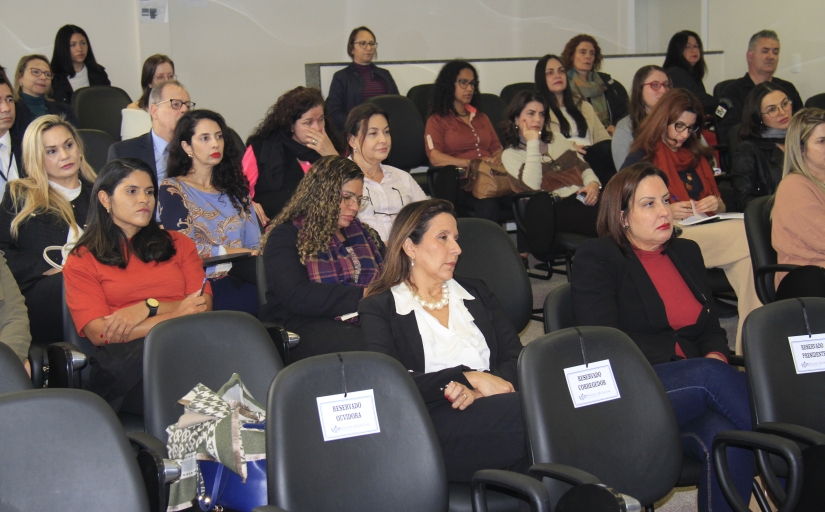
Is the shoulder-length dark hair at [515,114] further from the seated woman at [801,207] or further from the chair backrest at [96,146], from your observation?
the chair backrest at [96,146]

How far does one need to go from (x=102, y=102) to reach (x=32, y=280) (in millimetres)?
2842

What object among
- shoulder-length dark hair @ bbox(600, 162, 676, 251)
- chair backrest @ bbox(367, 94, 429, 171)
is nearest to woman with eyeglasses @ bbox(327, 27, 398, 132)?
chair backrest @ bbox(367, 94, 429, 171)

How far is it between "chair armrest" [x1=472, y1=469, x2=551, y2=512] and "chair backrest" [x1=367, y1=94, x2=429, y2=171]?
362 cm

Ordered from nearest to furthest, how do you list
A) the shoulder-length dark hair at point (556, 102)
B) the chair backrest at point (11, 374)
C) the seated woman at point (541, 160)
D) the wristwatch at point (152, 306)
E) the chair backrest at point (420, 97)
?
1. the chair backrest at point (11, 374)
2. the wristwatch at point (152, 306)
3. the seated woman at point (541, 160)
4. the shoulder-length dark hair at point (556, 102)
5. the chair backrest at point (420, 97)

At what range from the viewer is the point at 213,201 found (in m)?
3.46

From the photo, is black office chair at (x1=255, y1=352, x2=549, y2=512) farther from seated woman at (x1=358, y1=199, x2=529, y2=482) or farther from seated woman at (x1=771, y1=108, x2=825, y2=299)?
seated woman at (x1=771, y1=108, x2=825, y2=299)

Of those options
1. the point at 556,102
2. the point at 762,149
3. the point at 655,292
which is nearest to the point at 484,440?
the point at 655,292

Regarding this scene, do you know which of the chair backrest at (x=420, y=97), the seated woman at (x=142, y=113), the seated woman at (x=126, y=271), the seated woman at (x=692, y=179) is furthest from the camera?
the chair backrest at (x=420, y=97)

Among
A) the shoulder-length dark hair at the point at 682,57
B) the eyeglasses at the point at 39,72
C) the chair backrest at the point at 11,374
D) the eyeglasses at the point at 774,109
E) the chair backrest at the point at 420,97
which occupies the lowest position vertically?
the chair backrest at the point at 11,374

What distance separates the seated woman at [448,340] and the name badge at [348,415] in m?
0.38

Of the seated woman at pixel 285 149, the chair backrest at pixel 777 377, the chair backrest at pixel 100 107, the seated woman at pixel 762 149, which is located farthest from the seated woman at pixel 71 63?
the chair backrest at pixel 777 377

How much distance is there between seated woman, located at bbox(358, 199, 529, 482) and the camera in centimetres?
214

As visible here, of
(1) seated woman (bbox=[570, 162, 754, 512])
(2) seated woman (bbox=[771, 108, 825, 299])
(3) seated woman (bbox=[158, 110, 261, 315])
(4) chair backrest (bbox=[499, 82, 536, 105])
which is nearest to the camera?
(1) seated woman (bbox=[570, 162, 754, 512])

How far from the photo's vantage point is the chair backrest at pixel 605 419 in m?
1.89
